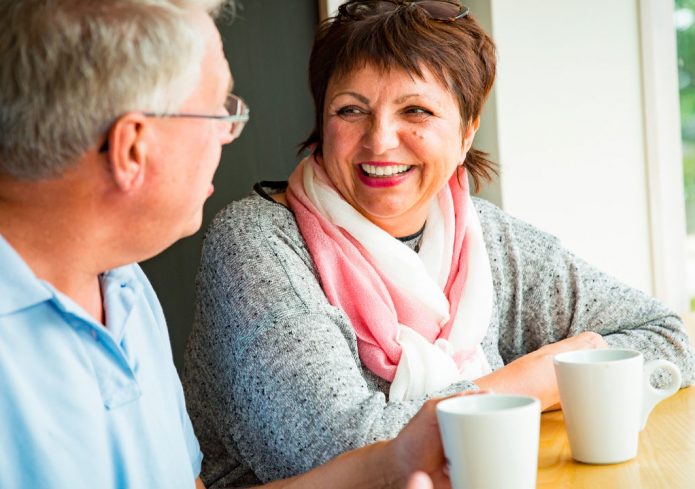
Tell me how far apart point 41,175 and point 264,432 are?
589mm

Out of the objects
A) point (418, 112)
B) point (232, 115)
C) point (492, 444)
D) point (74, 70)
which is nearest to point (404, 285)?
point (418, 112)

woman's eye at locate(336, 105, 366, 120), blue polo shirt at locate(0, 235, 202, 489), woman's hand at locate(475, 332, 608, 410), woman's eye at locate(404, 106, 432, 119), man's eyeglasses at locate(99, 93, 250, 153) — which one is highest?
man's eyeglasses at locate(99, 93, 250, 153)

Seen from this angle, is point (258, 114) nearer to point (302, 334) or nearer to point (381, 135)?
point (381, 135)

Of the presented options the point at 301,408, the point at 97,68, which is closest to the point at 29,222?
the point at 97,68

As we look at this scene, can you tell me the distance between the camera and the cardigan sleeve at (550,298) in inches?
74.3

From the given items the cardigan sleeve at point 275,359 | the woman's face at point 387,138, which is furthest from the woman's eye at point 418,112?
the cardigan sleeve at point 275,359

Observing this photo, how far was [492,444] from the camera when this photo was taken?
968 mm

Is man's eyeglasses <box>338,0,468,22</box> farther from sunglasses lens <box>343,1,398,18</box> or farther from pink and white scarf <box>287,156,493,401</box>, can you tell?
pink and white scarf <box>287,156,493,401</box>

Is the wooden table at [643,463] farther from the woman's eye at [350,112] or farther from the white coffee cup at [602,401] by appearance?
the woman's eye at [350,112]

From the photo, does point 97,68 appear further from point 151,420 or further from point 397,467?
point 397,467

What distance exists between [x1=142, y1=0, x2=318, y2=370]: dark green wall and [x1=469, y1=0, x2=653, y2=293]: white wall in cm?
54

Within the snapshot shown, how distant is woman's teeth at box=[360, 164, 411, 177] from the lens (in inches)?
69.9

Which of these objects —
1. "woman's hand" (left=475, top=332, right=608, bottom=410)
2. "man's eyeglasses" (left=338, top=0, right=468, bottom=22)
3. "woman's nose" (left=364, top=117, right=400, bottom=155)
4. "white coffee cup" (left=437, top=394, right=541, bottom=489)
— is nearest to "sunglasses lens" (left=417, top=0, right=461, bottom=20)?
"man's eyeglasses" (left=338, top=0, right=468, bottom=22)

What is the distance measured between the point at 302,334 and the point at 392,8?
0.69 m
